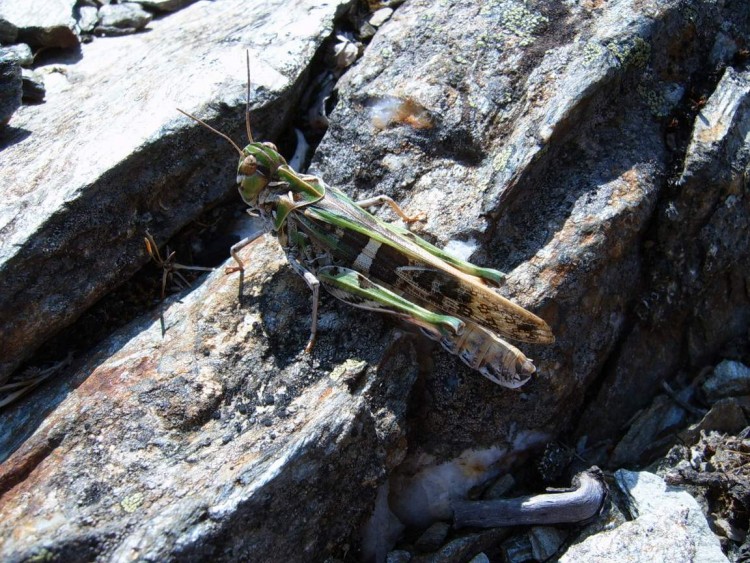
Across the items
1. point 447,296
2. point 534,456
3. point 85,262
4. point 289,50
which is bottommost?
point 534,456

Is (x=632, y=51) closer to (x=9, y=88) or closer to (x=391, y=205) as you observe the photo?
(x=391, y=205)

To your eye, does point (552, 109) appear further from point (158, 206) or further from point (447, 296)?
point (158, 206)

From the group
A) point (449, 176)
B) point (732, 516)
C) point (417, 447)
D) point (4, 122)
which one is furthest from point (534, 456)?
point (4, 122)

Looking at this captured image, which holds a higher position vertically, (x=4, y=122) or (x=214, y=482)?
(x=4, y=122)

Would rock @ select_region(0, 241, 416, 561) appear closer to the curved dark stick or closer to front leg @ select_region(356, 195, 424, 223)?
the curved dark stick

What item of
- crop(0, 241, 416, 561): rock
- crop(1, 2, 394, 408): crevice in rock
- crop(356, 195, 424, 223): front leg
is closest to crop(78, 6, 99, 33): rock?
crop(1, 2, 394, 408): crevice in rock

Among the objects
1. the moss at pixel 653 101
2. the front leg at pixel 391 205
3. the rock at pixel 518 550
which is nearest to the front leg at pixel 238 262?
the front leg at pixel 391 205

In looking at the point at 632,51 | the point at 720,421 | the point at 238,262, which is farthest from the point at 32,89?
the point at 720,421
